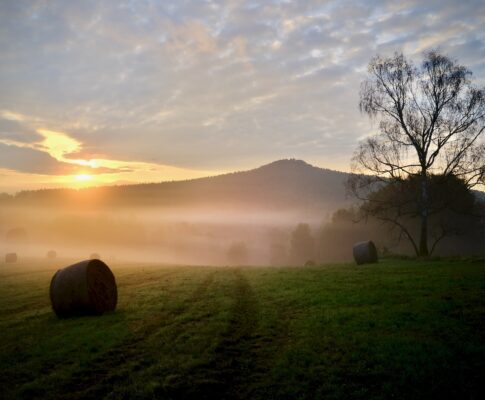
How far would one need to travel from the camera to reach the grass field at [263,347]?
27.3 feet

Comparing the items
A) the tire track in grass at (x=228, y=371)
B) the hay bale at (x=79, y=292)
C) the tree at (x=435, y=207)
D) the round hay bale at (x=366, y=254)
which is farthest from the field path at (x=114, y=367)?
the tree at (x=435, y=207)

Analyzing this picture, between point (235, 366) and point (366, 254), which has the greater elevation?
point (366, 254)

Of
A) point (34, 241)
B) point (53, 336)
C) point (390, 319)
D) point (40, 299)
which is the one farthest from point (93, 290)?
point (34, 241)

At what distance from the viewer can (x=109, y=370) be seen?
956cm

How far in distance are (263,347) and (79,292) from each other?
30.4 feet

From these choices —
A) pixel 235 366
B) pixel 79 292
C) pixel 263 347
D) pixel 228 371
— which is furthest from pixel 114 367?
pixel 79 292

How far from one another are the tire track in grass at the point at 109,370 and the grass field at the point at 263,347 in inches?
1.3

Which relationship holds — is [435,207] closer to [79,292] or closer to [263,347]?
[263,347]

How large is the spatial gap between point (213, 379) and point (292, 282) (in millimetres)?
14113

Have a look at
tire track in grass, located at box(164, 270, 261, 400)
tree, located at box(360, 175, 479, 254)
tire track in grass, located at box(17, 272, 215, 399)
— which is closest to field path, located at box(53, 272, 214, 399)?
tire track in grass, located at box(17, 272, 215, 399)

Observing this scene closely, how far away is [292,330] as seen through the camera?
12.3m

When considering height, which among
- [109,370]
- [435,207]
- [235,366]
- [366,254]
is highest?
[435,207]

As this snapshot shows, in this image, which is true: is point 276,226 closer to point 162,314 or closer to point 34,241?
point 34,241

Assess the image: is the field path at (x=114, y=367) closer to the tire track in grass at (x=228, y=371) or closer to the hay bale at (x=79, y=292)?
the tire track in grass at (x=228, y=371)
